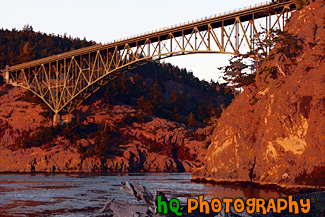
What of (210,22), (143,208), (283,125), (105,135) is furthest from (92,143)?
(143,208)

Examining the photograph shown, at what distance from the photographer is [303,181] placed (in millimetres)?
38438

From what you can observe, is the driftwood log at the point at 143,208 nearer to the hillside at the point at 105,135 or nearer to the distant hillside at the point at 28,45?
the hillside at the point at 105,135

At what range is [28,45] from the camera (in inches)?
4751

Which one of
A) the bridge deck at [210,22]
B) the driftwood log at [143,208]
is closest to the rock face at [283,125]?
the bridge deck at [210,22]

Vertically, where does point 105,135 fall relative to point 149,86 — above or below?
below

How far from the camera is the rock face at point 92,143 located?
80625mm

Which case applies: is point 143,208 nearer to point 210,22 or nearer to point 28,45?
point 210,22

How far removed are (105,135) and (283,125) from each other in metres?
49.8

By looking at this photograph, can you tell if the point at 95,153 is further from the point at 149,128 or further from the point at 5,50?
the point at 5,50

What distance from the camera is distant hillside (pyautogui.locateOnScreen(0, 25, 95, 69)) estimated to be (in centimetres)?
11076

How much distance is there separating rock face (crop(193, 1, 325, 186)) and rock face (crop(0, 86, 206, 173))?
2929 centimetres

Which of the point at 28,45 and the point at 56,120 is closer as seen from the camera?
the point at 56,120

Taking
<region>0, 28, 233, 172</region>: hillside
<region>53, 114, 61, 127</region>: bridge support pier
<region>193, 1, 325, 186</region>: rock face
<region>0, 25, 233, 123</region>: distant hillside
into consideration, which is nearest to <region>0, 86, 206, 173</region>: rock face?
<region>0, 28, 233, 172</region>: hillside

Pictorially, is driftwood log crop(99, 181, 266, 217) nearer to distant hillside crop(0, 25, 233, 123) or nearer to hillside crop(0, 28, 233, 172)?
hillside crop(0, 28, 233, 172)
